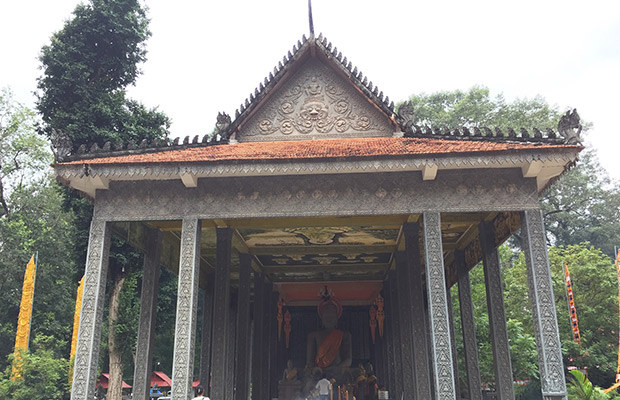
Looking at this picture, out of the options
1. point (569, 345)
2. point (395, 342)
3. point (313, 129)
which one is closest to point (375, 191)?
point (313, 129)

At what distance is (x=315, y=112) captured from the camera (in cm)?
1164

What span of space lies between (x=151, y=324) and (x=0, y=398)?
10.4 meters

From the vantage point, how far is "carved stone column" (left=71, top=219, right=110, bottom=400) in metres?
8.75

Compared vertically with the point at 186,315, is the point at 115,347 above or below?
below

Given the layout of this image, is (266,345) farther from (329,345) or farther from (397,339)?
(397,339)

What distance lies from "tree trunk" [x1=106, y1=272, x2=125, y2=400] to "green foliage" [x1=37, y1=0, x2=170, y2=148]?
6.31 meters

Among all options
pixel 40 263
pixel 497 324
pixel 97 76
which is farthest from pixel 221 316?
pixel 40 263

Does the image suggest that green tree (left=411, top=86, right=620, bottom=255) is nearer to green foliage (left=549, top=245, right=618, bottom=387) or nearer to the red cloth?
green foliage (left=549, top=245, right=618, bottom=387)

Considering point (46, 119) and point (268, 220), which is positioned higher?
point (46, 119)

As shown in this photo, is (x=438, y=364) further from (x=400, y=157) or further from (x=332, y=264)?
(x=332, y=264)

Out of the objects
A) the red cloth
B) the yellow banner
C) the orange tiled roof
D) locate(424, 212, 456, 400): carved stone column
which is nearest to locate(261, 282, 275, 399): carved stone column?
the red cloth

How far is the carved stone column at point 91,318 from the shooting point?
8.75 metres

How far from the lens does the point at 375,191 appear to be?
30.7ft

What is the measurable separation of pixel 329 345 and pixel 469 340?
699 cm
